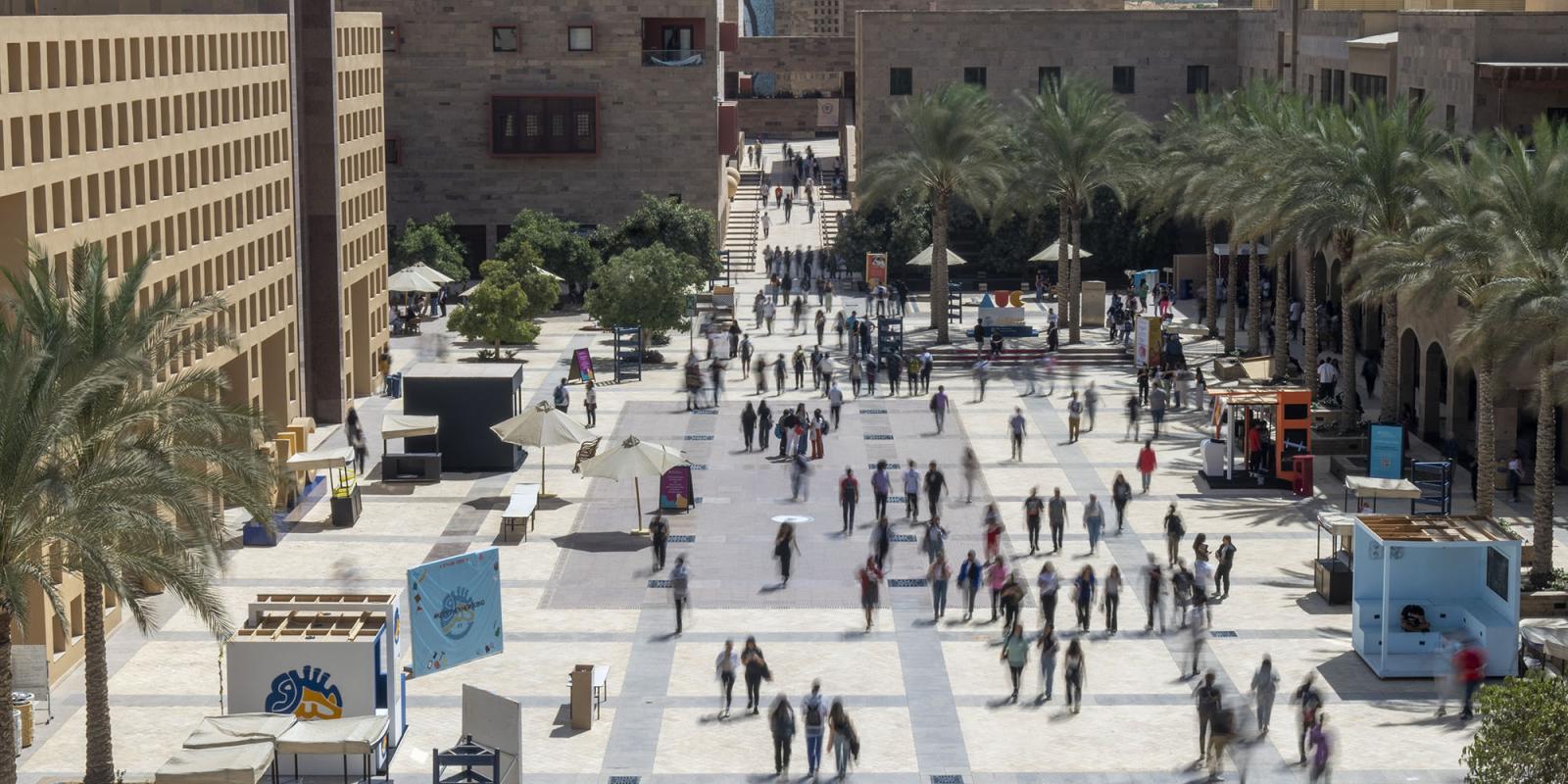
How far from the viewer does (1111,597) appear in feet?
115

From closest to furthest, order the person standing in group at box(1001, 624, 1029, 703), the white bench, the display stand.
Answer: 1. the person standing in group at box(1001, 624, 1029, 703)
2. the white bench
3. the display stand

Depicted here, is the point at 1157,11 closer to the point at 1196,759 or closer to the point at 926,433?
the point at 926,433

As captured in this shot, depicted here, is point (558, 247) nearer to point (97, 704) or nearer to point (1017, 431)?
point (1017, 431)

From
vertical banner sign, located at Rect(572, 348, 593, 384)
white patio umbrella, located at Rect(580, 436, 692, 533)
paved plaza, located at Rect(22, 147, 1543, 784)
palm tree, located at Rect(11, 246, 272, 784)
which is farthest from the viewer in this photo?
vertical banner sign, located at Rect(572, 348, 593, 384)

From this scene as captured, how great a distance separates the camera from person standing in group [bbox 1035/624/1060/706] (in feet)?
103

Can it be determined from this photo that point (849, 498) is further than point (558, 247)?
No

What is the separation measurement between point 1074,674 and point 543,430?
16962 millimetres

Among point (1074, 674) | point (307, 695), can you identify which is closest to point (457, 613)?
point (307, 695)

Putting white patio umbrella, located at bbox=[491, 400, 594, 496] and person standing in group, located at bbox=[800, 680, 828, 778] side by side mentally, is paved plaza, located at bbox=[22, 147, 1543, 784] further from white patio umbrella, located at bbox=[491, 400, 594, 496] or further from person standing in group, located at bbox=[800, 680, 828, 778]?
white patio umbrella, located at bbox=[491, 400, 594, 496]

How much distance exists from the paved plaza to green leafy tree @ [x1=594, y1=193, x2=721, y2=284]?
24486mm

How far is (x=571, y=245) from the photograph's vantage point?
249 feet

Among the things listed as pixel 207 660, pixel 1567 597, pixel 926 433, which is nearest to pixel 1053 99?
pixel 926 433

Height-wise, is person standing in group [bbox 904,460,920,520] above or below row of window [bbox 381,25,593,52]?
below

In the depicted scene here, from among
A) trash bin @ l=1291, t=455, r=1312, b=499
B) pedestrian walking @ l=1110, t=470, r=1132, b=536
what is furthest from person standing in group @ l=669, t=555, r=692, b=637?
trash bin @ l=1291, t=455, r=1312, b=499
